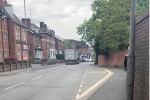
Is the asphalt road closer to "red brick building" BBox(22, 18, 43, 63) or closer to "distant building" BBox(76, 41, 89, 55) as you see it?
"red brick building" BBox(22, 18, 43, 63)

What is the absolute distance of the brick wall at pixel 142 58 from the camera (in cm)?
466

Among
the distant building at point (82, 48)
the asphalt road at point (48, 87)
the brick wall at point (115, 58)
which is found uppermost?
the distant building at point (82, 48)

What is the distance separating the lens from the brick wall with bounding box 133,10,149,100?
466 centimetres

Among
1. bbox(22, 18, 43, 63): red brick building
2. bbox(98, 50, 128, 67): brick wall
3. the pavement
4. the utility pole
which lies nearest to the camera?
the utility pole

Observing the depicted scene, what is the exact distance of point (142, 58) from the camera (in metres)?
4.94

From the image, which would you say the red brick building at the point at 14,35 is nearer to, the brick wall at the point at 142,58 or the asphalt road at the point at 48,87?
the asphalt road at the point at 48,87

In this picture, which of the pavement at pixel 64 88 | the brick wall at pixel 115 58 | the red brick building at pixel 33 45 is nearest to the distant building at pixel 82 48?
the red brick building at pixel 33 45

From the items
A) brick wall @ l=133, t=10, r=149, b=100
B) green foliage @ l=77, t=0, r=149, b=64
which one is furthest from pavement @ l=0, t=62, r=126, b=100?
green foliage @ l=77, t=0, r=149, b=64

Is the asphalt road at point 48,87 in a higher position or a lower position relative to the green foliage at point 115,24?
lower

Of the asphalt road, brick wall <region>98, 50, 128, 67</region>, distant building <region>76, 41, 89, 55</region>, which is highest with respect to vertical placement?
distant building <region>76, 41, 89, 55</region>

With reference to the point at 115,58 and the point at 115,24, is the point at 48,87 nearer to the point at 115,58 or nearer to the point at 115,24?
the point at 115,24

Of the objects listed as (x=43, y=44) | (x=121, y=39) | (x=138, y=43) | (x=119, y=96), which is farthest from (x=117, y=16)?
(x=43, y=44)

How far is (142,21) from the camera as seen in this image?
509 cm

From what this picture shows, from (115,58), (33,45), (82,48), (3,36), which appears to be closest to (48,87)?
(115,58)
